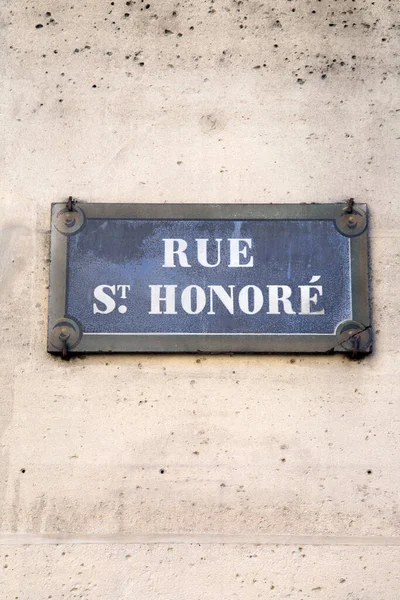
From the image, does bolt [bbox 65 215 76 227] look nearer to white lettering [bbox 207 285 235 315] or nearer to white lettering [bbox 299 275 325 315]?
white lettering [bbox 207 285 235 315]

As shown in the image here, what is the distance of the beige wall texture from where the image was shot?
259cm

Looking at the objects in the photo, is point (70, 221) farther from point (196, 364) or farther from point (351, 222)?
point (351, 222)

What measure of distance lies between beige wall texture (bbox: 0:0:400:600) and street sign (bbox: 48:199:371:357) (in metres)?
0.06

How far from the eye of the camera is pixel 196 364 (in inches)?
107

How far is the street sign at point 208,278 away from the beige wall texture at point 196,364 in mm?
58

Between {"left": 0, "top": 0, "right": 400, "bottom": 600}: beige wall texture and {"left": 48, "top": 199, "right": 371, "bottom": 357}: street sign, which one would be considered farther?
{"left": 48, "top": 199, "right": 371, "bottom": 357}: street sign

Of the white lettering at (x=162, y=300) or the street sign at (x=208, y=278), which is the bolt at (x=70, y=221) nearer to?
the street sign at (x=208, y=278)

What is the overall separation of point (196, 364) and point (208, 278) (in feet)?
0.88

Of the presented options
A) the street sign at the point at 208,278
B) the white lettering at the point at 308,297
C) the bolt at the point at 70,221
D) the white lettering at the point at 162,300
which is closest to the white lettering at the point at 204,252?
the street sign at the point at 208,278

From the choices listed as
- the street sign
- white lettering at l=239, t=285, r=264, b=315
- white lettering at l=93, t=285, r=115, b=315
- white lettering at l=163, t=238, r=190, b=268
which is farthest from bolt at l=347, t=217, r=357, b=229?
white lettering at l=93, t=285, r=115, b=315

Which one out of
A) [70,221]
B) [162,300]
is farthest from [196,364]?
[70,221]

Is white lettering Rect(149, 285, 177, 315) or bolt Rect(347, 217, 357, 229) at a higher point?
bolt Rect(347, 217, 357, 229)

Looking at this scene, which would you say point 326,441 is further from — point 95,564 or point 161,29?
point 161,29

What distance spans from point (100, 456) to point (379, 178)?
1.25 metres
